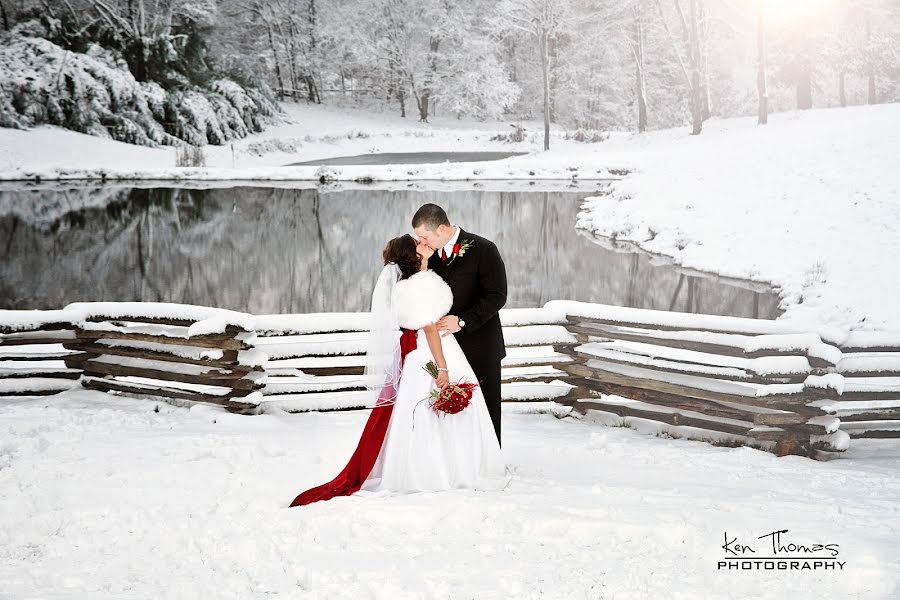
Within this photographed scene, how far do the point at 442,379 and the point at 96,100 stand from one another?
1811 inches

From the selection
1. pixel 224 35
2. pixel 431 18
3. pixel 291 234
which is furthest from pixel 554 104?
pixel 291 234

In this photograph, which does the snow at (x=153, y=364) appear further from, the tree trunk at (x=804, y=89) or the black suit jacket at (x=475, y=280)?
the tree trunk at (x=804, y=89)

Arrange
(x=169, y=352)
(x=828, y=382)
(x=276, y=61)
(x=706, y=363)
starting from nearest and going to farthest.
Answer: (x=828, y=382), (x=706, y=363), (x=169, y=352), (x=276, y=61)

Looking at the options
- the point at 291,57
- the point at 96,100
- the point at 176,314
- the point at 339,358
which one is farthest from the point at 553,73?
the point at 176,314

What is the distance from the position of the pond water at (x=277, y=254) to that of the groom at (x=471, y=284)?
8846 millimetres

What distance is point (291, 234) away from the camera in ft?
74.8

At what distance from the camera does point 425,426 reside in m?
5.51

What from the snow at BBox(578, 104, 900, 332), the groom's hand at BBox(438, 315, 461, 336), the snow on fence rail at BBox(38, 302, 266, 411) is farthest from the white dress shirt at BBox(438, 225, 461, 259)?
the snow at BBox(578, 104, 900, 332)

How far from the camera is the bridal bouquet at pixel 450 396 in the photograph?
5379 millimetres

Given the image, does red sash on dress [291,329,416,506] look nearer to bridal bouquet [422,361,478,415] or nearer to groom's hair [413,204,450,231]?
bridal bouquet [422,361,478,415]

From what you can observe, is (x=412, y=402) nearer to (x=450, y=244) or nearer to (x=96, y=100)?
(x=450, y=244)

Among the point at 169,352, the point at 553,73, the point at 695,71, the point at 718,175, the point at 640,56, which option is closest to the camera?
the point at 169,352

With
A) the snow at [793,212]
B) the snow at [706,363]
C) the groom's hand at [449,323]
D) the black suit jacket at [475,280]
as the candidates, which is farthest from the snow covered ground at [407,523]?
the snow at [793,212]

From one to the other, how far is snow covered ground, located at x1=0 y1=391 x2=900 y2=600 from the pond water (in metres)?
8.12
